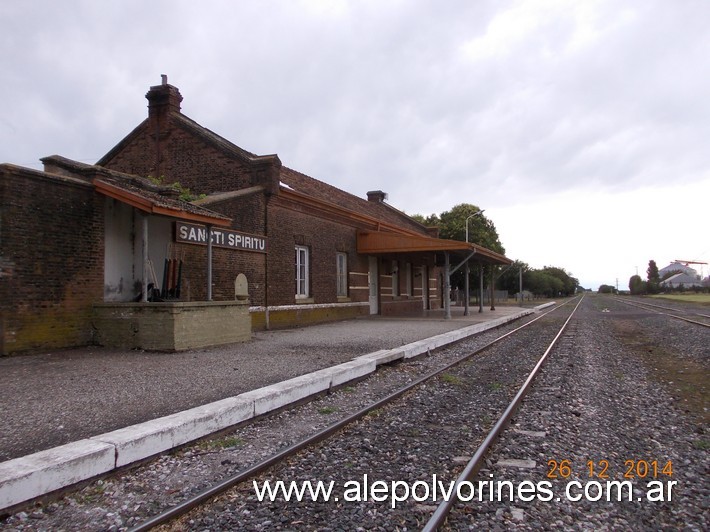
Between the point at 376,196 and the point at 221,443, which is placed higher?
the point at 376,196

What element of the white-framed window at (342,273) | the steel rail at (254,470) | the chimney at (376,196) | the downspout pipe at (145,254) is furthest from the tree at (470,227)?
the steel rail at (254,470)

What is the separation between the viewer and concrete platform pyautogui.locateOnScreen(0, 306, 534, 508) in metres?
4.21

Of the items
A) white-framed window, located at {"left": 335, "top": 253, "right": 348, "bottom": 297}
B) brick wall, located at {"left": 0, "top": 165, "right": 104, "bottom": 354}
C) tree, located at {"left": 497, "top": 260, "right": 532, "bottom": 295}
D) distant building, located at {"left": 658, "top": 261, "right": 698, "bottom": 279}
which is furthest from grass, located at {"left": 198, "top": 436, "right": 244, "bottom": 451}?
distant building, located at {"left": 658, "top": 261, "right": 698, "bottom": 279}

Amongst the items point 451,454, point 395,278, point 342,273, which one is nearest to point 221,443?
point 451,454

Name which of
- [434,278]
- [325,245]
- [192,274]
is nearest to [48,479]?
[192,274]

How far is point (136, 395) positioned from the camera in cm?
655

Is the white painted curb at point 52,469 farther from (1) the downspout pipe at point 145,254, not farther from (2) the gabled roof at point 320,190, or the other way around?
(2) the gabled roof at point 320,190

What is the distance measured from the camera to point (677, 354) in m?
12.0

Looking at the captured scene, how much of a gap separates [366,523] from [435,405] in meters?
3.51

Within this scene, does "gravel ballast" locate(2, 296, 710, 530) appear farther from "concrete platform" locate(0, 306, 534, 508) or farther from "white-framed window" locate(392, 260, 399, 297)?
"white-framed window" locate(392, 260, 399, 297)

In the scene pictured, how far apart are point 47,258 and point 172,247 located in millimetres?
2889

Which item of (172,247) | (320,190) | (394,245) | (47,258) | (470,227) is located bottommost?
(47,258)

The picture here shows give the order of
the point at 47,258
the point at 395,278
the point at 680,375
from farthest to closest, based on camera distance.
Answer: the point at 395,278 < the point at 47,258 < the point at 680,375

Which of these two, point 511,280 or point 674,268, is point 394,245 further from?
point 674,268
